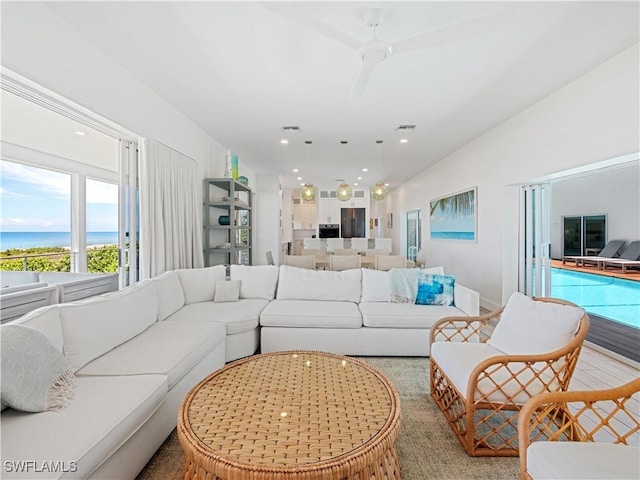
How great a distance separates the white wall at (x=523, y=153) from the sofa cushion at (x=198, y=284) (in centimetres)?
404

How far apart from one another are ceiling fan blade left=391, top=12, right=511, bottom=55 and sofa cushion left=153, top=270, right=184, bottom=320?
275 cm

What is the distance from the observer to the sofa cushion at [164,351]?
177 centimetres

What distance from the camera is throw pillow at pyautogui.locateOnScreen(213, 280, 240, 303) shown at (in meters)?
3.38

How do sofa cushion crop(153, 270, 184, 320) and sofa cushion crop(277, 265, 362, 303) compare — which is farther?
sofa cushion crop(277, 265, 362, 303)

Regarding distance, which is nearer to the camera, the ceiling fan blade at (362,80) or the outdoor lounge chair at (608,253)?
the ceiling fan blade at (362,80)

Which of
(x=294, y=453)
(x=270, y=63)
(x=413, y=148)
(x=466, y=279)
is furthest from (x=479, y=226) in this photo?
(x=294, y=453)

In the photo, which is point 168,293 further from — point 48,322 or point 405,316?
point 405,316

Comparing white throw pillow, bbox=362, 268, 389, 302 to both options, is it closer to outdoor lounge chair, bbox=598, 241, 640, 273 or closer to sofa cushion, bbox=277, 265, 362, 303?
sofa cushion, bbox=277, 265, 362, 303

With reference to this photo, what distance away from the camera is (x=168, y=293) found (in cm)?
292

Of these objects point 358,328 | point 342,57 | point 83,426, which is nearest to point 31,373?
point 83,426

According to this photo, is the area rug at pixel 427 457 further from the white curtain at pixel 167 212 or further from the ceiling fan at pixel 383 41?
the ceiling fan at pixel 383 41

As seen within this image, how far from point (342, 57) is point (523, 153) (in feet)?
9.14

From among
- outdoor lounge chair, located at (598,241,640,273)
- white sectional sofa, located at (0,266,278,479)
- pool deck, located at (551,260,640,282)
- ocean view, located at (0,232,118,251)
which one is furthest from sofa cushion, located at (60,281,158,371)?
outdoor lounge chair, located at (598,241,640,273)

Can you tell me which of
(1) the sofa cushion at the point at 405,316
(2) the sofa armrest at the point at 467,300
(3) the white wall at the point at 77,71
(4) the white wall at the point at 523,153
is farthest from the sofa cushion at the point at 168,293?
(4) the white wall at the point at 523,153
